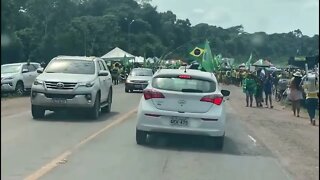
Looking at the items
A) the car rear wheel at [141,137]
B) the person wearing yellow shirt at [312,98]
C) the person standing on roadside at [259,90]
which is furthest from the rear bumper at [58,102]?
the person standing on roadside at [259,90]

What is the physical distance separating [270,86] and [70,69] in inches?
489

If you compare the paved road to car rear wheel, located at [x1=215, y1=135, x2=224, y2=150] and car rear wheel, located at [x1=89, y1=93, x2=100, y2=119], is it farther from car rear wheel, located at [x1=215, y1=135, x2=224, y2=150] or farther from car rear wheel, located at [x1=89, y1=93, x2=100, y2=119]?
car rear wheel, located at [x1=89, y1=93, x2=100, y2=119]

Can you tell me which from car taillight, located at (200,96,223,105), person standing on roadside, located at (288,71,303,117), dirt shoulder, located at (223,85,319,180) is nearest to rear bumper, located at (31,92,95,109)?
dirt shoulder, located at (223,85,319,180)

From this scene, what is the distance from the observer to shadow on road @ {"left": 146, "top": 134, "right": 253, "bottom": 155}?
1198 cm

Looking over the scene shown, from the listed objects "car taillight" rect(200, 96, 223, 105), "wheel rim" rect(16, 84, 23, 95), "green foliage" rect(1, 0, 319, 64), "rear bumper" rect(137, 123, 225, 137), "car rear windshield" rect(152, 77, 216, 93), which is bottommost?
"wheel rim" rect(16, 84, 23, 95)

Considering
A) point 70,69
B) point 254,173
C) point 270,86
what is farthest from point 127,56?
point 254,173

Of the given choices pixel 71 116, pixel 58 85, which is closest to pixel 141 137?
pixel 58 85

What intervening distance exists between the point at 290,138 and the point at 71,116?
6.55 meters

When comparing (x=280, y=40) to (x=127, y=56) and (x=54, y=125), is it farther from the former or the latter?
(x=127, y=56)

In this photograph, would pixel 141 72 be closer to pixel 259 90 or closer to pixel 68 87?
pixel 259 90

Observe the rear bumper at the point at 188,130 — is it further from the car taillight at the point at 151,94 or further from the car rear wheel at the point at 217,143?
the car taillight at the point at 151,94

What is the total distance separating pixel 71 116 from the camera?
17.9 m

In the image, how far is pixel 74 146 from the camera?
11.4 metres

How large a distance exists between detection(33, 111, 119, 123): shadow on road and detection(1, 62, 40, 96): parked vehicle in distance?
34.7 ft
